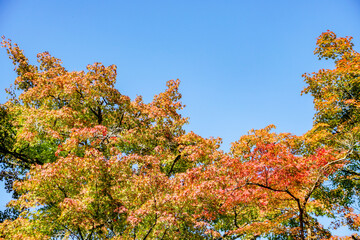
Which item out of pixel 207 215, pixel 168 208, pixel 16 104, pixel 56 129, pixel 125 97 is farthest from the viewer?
pixel 16 104

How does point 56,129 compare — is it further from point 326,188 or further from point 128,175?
point 326,188

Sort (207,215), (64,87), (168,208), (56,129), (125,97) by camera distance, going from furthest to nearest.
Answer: (125,97), (64,87), (56,129), (207,215), (168,208)

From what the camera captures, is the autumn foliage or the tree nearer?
the autumn foliage

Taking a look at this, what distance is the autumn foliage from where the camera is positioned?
8414mm

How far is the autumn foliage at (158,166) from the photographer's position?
8414 millimetres

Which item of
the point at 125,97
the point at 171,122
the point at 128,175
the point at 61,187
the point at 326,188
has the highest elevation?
the point at 125,97

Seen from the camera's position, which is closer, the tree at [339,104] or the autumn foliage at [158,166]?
the autumn foliage at [158,166]

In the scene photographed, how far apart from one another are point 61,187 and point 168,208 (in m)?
4.33

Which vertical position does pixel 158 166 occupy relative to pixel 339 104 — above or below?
below

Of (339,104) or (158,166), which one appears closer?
(158,166)

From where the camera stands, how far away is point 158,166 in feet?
34.5

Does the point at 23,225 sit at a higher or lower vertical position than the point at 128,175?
lower

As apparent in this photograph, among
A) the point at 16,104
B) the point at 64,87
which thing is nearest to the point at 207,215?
the point at 64,87

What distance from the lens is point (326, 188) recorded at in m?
13.1
